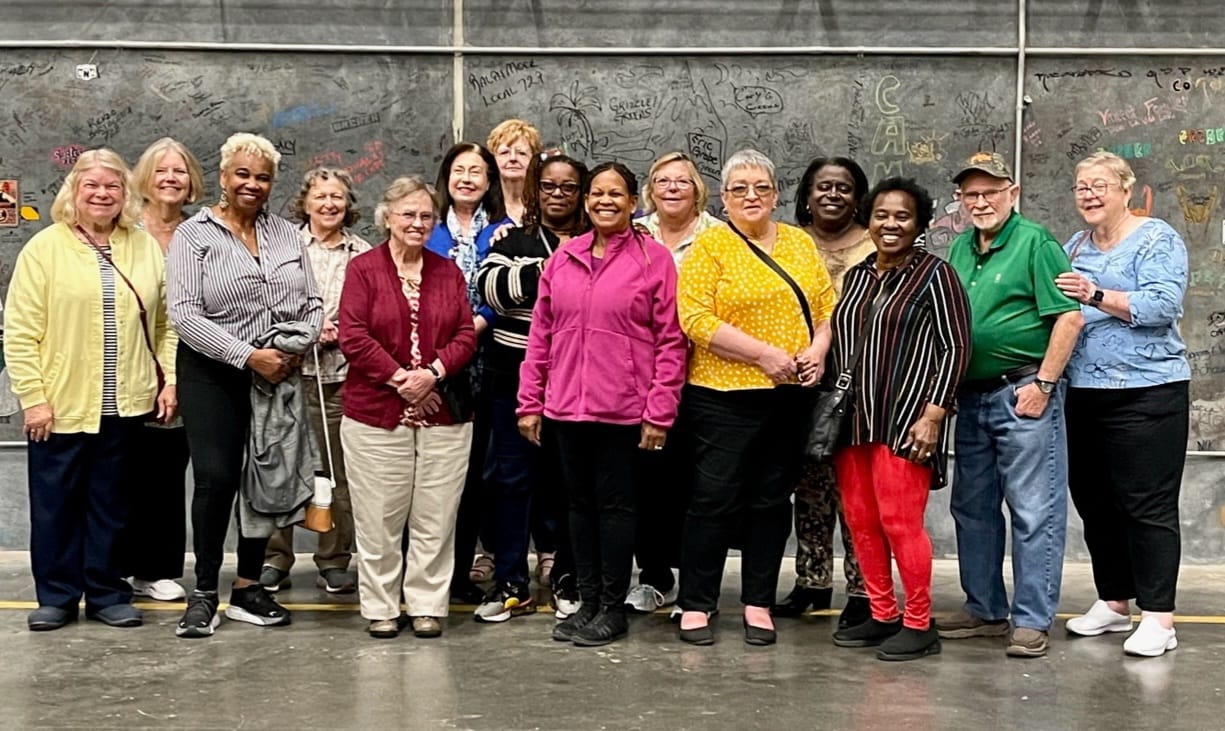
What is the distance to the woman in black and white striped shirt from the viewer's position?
17.8 feet

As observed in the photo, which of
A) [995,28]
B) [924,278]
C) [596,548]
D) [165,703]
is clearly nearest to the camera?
[165,703]

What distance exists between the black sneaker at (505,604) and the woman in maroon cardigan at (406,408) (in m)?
0.22

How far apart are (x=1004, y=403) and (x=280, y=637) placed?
291 centimetres

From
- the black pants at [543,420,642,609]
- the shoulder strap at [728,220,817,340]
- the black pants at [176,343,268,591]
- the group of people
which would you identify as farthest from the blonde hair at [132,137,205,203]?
the shoulder strap at [728,220,817,340]

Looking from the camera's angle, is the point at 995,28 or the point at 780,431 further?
the point at 995,28

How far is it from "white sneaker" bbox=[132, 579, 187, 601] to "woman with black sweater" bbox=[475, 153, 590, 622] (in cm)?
137

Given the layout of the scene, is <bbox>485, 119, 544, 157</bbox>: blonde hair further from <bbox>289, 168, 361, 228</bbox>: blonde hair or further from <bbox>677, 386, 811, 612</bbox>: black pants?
<bbox>677, 386, 811, 612</bbox>: black pants

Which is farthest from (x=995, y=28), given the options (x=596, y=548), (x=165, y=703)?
(x=165, y=703)

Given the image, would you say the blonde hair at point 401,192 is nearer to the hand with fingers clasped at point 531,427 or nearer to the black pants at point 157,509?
the hand with fingers clasped at point 531,427

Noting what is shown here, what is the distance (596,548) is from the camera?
550 centimetres

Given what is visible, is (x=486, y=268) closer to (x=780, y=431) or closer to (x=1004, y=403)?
(x=780, y=431)

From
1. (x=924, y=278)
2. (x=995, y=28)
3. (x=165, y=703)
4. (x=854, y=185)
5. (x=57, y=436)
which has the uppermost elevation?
(x=995, y=28)

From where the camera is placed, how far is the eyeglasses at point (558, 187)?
18.4 ft

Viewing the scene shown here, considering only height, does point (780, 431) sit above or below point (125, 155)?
below
